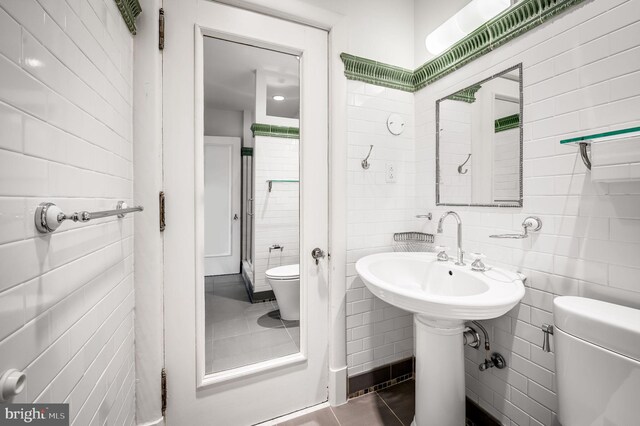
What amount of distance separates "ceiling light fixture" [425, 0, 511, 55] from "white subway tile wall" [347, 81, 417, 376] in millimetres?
325

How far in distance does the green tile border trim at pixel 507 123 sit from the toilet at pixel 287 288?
49.8 inches

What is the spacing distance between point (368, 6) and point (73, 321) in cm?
205

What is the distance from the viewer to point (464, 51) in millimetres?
1480

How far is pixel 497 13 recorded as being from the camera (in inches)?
51.4

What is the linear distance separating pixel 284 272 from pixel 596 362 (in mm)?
1251

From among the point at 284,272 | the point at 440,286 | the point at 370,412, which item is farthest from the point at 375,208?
the point at 370,412

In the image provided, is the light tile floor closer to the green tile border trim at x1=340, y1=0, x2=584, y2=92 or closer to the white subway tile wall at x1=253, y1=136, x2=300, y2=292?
the white subway tile wall at x1=253, y1=136, x2=300, y2=292

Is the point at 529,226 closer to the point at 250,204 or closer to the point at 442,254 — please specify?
the point at 442,254

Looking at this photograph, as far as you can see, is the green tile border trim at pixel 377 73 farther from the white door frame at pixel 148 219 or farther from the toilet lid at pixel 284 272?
the toilet lid at pixel 284 272

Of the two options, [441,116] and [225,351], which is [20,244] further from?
[441,116]

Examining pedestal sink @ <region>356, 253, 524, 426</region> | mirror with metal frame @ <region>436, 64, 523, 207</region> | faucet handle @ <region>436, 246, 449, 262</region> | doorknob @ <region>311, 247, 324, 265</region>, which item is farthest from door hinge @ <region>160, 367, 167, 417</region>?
mirror with metal frame @ <region>436, 64, 523, 207</region>

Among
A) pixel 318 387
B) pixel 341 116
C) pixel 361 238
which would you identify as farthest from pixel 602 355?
pixel 341 116

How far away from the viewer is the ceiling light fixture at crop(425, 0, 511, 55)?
4.31ft

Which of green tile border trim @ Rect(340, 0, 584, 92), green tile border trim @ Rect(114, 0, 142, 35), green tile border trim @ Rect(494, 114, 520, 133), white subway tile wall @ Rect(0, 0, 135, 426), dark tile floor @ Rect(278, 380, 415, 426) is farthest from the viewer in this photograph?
dark tile floor @ Rect(278, 380, 415, 426)
